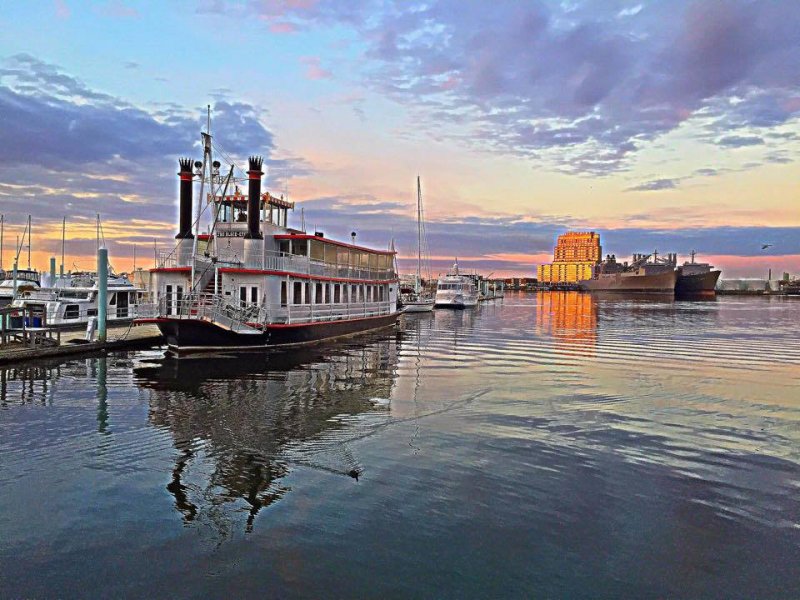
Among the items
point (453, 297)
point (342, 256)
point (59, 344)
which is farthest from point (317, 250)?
point (453, 297)

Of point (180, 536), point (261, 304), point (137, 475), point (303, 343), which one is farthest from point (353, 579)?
point (303, 343)

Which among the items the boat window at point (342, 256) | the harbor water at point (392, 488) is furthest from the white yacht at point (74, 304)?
the harbor water at point (392, 488)

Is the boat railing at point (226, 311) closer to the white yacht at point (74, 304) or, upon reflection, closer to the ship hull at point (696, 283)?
the white yacht at point (74, 304)

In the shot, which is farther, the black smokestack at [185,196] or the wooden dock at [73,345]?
the black smokestack at [185,196]

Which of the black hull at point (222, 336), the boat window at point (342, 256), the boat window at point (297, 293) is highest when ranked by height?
the boat window at point (342, 256)

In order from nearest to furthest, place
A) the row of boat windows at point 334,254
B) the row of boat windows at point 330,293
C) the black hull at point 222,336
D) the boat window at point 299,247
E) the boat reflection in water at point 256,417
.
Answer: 1. the boat reflection in water at point 256,417
2. the black hull at point 222,336
3. the row of boat windows at point 330,293
4. the row of boat windows at point 334,254
5. the boat window at point 299,247

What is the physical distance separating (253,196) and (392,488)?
75.5 ft

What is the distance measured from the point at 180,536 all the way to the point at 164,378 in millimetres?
14291

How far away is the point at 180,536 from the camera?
27.6ft

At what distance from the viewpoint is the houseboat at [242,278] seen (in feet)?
90.9

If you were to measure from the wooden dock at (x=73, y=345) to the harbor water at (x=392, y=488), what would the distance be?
3.03 metres

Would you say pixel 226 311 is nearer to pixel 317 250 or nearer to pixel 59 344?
pixel 59 344

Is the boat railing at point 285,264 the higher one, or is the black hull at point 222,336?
the boat railing at point 285,264

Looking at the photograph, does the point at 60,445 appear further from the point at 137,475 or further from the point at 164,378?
the point at 164,378
